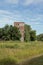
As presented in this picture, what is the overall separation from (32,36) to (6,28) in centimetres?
2213

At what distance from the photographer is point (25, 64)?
26.7 metres

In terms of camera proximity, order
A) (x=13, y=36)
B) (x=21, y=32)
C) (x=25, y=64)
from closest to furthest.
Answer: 1. (x=25, y=64)
2. (x=13, y=36)
3. (x=21, y=32)

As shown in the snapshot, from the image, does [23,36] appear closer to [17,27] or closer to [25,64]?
[17,27]

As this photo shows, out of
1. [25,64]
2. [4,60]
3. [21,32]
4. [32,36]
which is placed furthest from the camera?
[32,36]

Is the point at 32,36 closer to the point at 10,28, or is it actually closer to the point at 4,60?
the point at 10,28

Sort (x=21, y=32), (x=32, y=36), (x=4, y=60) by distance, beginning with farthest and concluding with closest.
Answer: (x=32, y=36)
(x=21, y=32)
(x=4, y=60)

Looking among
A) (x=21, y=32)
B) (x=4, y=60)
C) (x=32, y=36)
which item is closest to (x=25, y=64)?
(x=4, y=60)

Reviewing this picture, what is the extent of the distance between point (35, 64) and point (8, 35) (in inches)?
2673

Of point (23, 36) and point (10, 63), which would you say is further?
point (23, 36)

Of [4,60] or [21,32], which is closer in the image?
[4,60]

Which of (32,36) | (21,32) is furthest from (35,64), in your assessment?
(32,36)

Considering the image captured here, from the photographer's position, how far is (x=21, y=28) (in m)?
104

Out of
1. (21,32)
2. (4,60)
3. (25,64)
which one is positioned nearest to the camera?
(4,60)

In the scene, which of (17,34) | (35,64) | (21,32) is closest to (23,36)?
(21,32)
